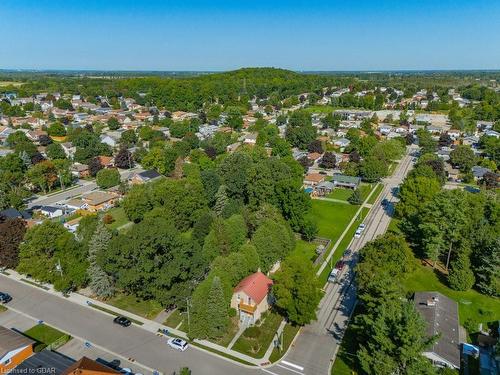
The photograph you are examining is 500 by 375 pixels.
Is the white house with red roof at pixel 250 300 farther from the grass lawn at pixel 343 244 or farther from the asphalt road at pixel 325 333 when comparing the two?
the grass lawn at pixel 343 244

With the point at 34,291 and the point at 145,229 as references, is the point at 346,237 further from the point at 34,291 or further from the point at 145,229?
the point at 34,291

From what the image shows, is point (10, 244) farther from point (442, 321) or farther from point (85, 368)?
point (442, 321)

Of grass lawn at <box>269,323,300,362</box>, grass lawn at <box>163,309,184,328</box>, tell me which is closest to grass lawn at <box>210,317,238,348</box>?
grass lawn at <box>269,323,300,362</box>

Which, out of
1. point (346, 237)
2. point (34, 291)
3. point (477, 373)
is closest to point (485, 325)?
point (477, 373)

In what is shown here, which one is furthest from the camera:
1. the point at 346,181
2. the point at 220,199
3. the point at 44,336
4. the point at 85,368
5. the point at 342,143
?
the point at 342,143

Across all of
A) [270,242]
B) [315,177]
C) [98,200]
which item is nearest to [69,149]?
[98,200]

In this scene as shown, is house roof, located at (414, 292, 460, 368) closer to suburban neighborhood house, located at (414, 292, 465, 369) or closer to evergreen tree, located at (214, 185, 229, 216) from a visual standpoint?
suburban neighborhood house, located at (414, 292, 465, 369)
